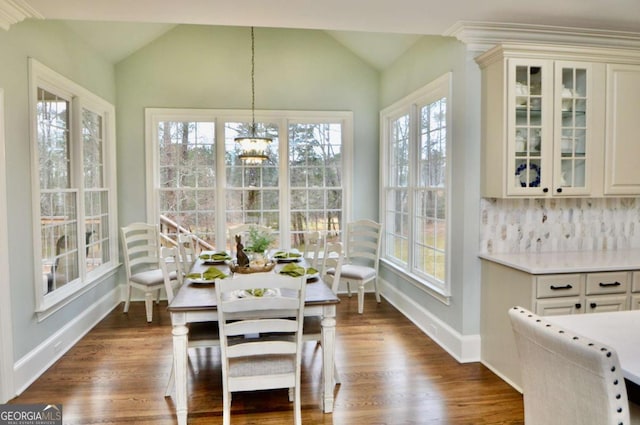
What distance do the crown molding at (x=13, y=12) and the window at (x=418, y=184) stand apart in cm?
322

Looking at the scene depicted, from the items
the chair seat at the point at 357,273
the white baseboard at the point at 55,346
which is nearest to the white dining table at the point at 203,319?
the white baseboard at the point at 55,346

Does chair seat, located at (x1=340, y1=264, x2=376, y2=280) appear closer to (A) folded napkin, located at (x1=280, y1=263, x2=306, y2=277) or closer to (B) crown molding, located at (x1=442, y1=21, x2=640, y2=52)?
(A) folded napkin, located at (x1=280, y1=263, x2=306, y2=277)

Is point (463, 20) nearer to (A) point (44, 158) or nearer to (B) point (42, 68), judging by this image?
(B) point (42, 68)

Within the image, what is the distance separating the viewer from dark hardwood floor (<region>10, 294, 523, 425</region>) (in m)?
2.69

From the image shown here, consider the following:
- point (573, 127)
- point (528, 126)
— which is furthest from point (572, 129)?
point (528, 126)

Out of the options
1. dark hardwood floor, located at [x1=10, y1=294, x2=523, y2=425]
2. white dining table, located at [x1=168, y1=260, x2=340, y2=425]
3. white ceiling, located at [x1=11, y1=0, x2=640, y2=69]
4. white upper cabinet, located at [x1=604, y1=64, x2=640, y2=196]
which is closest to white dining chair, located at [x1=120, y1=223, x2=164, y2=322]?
dark hardwood floor, located at [x1=10, y1=294, x2=523, y2=425]

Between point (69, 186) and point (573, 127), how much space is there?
4.42 meters

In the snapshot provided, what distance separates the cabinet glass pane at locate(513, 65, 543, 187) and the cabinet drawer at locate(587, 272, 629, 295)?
77 cm

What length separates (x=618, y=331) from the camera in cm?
173

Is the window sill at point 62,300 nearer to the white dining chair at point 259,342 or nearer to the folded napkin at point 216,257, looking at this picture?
the folded napkin at point 216,257

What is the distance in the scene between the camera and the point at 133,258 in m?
5.35

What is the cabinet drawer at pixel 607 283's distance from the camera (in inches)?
115

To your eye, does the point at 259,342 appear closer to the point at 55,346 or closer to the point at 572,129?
the point at 55,346

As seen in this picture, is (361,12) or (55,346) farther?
(55,346)
